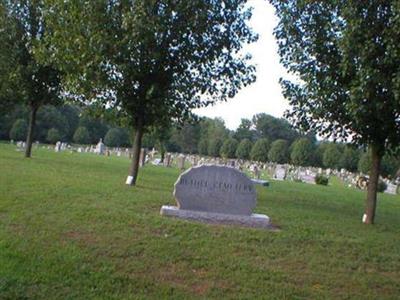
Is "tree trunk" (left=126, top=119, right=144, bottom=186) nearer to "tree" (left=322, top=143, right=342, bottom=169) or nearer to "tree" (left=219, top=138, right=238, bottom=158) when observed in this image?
"tree" (left=322, top=143, right=342, bottom=169)

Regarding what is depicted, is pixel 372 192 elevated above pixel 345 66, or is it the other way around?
pixel 345 66

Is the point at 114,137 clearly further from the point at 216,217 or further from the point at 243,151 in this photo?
the point at 216,217

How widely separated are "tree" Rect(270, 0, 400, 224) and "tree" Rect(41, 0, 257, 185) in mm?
2522

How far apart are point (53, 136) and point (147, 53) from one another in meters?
61.1

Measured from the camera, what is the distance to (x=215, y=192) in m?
10.8

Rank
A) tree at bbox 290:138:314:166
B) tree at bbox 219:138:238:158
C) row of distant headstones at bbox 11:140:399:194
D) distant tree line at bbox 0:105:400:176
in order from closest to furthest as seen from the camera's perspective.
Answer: row of distant headstones at bbox 11:140:399:194 → distant tree line at bbox 0:105:400:176 → tree at bbox 290:138:314:166 → tree at bbox 219:138:238:158

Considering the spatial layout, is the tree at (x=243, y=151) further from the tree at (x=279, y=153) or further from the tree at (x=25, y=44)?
the tree at (x=25, y=44)

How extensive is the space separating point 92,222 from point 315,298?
416 cm

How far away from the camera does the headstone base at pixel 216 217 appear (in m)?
10.3

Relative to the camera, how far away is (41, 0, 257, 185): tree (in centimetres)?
1396

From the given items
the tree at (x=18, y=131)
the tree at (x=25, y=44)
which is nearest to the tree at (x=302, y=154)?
the tree at (x=18, y=131)

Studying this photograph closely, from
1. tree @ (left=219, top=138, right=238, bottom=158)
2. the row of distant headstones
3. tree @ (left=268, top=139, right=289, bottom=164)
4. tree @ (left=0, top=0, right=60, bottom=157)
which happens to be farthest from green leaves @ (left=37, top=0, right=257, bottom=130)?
tree @ (left=219, top=138, right=238, bottom=158)

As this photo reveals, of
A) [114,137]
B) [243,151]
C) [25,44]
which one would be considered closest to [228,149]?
[243,151]

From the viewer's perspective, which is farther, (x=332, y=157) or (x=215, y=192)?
(x=332, y=157)
